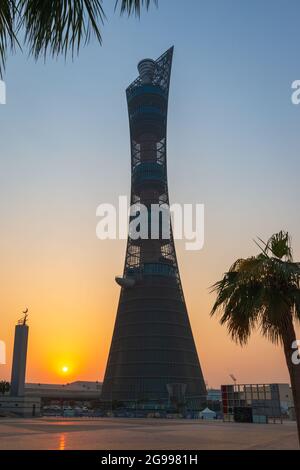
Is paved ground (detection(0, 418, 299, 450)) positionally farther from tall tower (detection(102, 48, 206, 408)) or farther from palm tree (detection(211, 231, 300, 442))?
tall tower (detection(102, 48, 206, 408))

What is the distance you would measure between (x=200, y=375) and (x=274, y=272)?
11320cm

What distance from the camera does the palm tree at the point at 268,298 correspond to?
9148 mm

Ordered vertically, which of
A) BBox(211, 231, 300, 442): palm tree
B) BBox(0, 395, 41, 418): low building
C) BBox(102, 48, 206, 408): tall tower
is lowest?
BBox(0, 395, 41, 418): low building

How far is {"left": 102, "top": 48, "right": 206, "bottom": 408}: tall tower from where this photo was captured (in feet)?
361

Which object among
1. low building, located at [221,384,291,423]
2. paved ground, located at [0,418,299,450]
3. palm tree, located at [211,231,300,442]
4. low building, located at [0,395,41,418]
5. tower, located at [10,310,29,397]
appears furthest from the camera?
tower, located at [10,310,29,397]

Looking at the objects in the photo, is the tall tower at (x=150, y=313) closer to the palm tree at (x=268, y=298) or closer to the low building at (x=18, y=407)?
the low building at (x=18, y=407)

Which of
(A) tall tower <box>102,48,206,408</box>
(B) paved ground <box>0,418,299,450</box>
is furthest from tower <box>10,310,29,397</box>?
(B) paved ground <box>0,418,299,450</box>

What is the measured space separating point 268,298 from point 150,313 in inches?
4148

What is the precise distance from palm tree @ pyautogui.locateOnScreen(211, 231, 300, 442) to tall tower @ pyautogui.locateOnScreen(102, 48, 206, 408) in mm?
101737

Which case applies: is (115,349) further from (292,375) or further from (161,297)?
(292,375)

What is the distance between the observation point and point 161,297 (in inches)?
4515

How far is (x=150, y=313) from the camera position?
113062mm

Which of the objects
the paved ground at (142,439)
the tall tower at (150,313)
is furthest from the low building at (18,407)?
the paved ground at (142,439)
